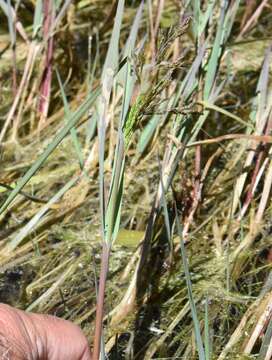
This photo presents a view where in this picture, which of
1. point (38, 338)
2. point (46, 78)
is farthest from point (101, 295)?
point (46, 78)

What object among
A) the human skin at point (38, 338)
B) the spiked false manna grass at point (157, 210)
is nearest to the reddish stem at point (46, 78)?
the spiked false manna grass at point (157, 210)

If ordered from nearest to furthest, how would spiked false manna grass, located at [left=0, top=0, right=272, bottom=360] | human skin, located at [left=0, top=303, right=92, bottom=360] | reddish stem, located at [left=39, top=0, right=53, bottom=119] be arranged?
human skin, located at [left=0, top=303, right=92, bottom=360] → spiked false manna grass, located at [left=0, top=0, right=272, bottom=360] → reddish stem, located at [left=39, top=0, right=53, bottom=119]

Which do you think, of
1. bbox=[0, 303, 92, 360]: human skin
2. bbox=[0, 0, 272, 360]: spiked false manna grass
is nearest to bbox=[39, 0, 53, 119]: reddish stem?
bbox=[0, 0, 272, 360]: spiked false manna grass

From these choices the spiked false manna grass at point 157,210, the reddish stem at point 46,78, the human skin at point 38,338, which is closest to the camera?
the human skin at point 38,338

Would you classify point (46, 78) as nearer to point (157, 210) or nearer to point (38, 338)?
point (157, 210)

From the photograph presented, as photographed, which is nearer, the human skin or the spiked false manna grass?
the human skin

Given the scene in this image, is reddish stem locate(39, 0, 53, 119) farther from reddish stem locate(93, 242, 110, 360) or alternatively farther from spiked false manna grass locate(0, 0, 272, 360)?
reddish stem locate(93, 242, 110, 360)

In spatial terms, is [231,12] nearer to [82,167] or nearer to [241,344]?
[82,167]

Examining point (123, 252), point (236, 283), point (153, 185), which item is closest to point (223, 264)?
point (236, 283)

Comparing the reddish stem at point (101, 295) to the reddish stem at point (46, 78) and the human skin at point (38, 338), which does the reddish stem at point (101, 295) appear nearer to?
the human skin at point (38, 338)

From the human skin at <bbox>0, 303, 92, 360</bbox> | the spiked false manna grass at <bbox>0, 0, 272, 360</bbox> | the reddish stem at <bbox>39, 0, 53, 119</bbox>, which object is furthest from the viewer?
the reddish stem at <bbox>39, 0, 53, 119</bbox>
